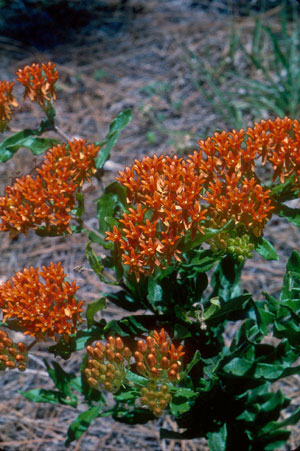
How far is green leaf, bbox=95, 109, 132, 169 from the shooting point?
2359 mm

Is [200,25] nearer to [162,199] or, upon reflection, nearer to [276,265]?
[276,265]

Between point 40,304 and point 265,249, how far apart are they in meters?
0.91

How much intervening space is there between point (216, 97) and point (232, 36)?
716 mm

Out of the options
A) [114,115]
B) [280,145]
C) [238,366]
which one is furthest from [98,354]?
[114,115]

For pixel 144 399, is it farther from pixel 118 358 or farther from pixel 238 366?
pixel 238 366

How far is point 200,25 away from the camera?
18.5ft

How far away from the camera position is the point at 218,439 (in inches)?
86.7

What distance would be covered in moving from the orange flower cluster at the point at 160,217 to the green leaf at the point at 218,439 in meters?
0.84

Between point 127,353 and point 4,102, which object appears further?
point 4,102

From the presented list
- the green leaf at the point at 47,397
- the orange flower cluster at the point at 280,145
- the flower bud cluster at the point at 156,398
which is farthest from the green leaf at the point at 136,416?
the orange flower cluster at the point at 280,145

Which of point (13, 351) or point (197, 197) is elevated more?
point (197, 197)

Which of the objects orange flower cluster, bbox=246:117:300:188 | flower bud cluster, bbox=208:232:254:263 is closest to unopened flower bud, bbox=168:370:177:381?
flower bud cluster, bbox=208:232:254:263

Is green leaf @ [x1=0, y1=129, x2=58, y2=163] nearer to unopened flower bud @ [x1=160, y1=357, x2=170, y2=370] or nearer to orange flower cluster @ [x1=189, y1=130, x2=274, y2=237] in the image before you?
orange flower cluster @ [x1=189, y1=130, x2=274, y2=237]

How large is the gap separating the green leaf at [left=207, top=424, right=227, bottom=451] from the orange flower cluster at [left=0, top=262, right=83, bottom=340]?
80 cm
